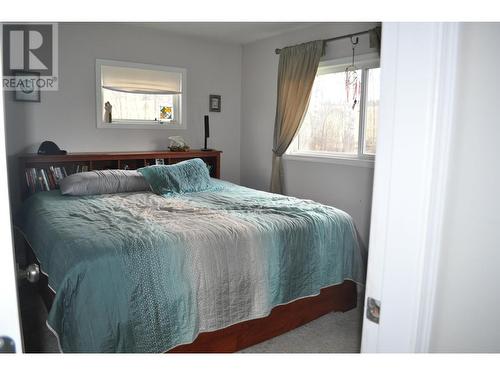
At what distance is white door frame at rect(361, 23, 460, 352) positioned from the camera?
2.65ft

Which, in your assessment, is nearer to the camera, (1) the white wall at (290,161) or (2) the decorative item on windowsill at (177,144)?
(1) the white wall at (290,161)

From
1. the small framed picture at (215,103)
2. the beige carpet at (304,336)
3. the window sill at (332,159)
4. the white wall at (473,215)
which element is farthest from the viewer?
the small framed picture at (215,103)

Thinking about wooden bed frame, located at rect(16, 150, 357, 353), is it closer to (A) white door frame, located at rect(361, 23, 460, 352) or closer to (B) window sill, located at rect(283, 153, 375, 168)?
(B) window sill, located at rect(283, 153, 375, 168)

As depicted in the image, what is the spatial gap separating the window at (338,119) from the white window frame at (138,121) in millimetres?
1383

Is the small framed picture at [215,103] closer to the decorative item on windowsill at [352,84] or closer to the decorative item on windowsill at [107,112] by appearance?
the decorative item on windowsill at [107,112]

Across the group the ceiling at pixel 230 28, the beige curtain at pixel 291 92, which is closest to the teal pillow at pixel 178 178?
the beige curtain at pixel 291 92

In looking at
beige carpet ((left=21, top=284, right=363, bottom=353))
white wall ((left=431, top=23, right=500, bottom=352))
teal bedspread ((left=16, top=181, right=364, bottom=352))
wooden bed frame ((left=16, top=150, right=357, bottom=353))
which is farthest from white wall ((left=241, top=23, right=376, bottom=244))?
white wall ((left=431, top=23, right=500, bottom=352))

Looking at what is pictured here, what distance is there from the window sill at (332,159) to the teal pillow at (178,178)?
3.64 feet

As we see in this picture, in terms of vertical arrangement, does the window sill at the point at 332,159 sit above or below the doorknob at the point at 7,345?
above

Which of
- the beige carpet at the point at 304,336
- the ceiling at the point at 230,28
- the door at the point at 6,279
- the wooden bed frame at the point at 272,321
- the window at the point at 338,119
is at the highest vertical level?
the ceiling at the point at 230,28

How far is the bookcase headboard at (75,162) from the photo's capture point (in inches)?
142
